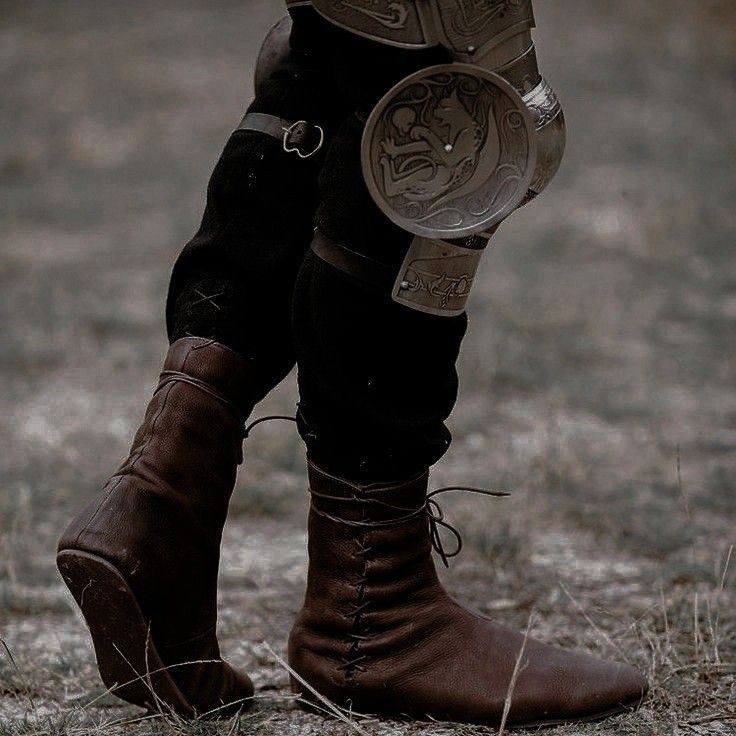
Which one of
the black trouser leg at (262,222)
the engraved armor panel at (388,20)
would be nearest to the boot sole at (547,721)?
the black trouser leg at (262,222)

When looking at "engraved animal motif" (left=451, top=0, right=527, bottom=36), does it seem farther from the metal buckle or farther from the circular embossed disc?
the metal buckle

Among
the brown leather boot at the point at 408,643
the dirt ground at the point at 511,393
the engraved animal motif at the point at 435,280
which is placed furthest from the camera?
the dirt ground at the point at 511,393

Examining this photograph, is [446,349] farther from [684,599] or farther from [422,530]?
[684,599]

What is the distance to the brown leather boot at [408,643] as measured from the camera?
54.9 inches

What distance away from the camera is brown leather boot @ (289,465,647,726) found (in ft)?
4.58

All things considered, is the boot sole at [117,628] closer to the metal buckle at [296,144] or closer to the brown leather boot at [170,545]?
the brown leather boot at [170,545]

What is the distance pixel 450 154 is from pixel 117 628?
650 millimetres

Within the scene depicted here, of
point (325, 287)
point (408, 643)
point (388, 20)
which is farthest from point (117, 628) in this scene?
point (388, 20)

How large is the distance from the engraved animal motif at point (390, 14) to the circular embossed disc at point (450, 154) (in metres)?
0.06

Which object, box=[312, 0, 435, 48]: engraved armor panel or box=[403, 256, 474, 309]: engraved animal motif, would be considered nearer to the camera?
box=[312, 0, 435, 48]: engraved armor panel

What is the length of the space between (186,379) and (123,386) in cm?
227

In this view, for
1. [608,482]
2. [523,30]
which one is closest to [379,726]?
[523,30]

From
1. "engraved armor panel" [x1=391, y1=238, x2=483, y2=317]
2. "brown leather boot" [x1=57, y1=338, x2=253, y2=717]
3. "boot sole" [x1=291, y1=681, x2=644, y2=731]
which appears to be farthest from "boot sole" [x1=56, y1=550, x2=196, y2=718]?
"engraved armor panel" [x1=391, y1=238, x2=483, y2=317]

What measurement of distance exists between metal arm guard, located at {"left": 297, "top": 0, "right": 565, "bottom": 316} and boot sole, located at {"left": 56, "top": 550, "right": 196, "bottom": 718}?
1.50 ft
